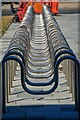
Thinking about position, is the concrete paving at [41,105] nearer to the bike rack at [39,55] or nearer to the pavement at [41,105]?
the pavement at [41,105]

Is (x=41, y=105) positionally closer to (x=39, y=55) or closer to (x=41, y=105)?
(x=41, y=105)

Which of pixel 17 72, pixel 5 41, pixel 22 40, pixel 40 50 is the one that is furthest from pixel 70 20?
pixel 22 40

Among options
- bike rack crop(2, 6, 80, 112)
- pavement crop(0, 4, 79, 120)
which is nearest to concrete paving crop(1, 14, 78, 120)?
pavement crop(0, 4, 79, 120)

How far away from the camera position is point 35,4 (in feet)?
80.3

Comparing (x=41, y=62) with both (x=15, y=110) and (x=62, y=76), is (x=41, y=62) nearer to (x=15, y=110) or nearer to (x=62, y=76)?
(x=62, y=76)

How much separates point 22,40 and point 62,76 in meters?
1.97

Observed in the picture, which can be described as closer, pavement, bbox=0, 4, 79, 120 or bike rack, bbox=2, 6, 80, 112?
bike rack, bbox=2, 6, 80, 112

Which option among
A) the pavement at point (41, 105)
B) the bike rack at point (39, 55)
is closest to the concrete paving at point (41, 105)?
the pavement at point (41, 105)

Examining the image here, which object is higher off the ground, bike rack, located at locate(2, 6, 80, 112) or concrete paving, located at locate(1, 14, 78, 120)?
bike rack, located at locate(2, 6, 80, 112)

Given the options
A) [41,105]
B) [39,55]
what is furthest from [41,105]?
[39,55]

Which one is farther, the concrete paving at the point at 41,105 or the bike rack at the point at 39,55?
the concrete paving at the point at 41,105

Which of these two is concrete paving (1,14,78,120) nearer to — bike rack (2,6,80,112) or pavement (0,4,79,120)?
pavement (0,4,79,120)

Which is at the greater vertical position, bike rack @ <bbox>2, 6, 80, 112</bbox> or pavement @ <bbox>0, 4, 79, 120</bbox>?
bike rack @ <bbox>2, 6, 80, 112</bbox>

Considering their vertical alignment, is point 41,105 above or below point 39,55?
below
